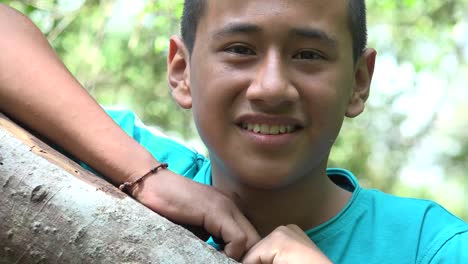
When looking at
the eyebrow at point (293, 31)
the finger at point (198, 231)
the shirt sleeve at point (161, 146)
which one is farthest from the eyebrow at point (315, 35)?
the shirt sleeve at point (161, 146)

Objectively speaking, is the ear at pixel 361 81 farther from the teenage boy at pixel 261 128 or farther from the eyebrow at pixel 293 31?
the eyebrow at pixel 293 31

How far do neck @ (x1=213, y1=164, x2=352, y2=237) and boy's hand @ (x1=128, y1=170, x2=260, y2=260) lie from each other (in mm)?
265

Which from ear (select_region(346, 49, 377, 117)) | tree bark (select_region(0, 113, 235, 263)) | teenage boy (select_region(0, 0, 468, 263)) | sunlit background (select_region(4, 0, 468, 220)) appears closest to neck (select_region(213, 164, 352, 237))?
teenage boy (select_region(0, 0, 468, 263))

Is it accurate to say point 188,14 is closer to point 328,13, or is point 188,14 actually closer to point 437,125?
point 328,13

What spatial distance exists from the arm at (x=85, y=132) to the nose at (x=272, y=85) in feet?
0.60

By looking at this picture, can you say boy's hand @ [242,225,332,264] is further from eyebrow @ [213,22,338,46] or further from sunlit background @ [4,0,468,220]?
sunlit background @ [4,0,468,220]

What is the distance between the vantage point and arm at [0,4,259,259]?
1.33 meters

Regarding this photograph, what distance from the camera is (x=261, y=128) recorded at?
4.90 ft

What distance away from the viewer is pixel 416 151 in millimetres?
9055

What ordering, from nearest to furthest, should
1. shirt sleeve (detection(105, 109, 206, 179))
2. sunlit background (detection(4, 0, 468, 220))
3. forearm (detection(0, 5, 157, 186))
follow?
forearm (detection(0, 5, 157, 186)) → shirt sleeve (detection(105, 109, 206, 179)) → sunlit background (detection(4, 0, 468, 220))

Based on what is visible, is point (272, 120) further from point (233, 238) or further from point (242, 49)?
point (233, 238)

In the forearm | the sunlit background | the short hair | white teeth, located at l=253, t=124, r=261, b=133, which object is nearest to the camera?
the forearm

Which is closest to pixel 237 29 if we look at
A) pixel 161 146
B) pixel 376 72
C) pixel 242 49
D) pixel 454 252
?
pixel 242 49

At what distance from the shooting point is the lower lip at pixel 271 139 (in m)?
1.48
